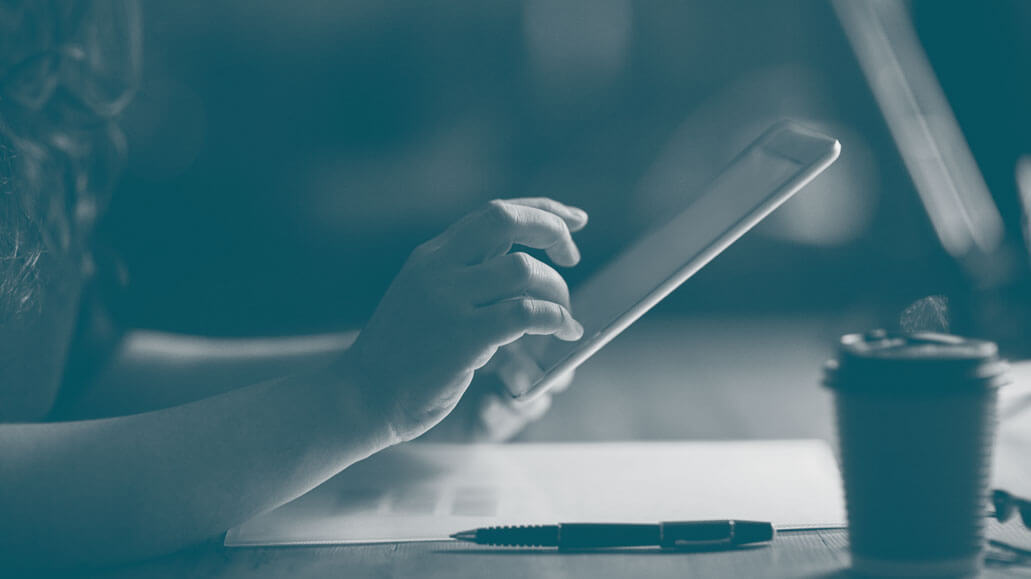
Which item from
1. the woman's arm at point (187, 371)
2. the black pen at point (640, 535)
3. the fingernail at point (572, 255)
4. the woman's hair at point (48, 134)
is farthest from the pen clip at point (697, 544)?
the woman's hair at point (48, 134)

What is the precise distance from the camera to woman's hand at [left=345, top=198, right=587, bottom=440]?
0.55m

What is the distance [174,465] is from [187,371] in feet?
1.50

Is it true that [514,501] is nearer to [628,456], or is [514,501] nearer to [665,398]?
[628,456]

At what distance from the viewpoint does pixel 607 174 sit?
86.6 inches

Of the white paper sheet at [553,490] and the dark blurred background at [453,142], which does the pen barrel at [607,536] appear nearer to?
the white paper sheet at [553,490]

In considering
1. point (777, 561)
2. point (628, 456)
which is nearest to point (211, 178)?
point (628, 456)

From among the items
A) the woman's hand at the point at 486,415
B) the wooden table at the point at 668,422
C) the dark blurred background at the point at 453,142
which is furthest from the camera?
the dark blurred background at the point at 453,142

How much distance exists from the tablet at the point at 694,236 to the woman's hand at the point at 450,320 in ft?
0.09

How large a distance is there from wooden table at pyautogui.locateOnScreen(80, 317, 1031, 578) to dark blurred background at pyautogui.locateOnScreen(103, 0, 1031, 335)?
1.38 feet

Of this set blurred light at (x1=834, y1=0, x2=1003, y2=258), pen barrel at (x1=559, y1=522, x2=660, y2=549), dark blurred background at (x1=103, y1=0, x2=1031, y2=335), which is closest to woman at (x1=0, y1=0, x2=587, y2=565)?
pen barrel at (x1=559, y1=522, x2=660, y2=549)

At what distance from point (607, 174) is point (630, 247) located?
153 centimetres

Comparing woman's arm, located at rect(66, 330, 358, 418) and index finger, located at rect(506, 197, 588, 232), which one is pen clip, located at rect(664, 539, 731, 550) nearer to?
index finger, located at rect(506, 197, 588, 232)

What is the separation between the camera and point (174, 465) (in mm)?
526

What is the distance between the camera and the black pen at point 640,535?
1.73ft
